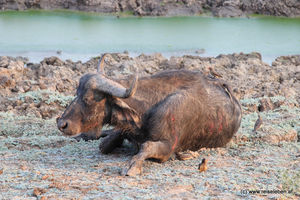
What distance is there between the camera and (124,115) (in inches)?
207

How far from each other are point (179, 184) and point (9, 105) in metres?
5.00

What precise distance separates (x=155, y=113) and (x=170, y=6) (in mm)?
20288

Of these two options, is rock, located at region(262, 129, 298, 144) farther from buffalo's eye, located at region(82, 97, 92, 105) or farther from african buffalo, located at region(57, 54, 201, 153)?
buffalo's eye, located at region(82, 97, 92, 105)

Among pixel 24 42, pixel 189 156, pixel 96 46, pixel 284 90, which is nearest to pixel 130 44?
pixel 96 46

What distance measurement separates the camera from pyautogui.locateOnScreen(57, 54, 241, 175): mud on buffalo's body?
5.14m

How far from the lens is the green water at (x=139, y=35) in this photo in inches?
687

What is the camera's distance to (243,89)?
394 inches

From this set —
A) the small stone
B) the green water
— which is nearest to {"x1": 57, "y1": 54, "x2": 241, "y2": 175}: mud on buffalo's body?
the small stone

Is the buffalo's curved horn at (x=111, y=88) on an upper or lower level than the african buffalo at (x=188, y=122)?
upper

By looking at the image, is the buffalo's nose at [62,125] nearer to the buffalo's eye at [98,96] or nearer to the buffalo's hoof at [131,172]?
the buffalo's eye at [98,96]

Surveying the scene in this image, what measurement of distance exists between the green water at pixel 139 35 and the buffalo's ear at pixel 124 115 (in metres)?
10.2

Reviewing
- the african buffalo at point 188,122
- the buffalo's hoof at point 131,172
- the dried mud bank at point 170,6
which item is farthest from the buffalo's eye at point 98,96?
the dried mud bank at point 170,6

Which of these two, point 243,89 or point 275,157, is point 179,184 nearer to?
point 275,157

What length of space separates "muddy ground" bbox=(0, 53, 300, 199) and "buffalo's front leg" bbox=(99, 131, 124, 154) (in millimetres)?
83
